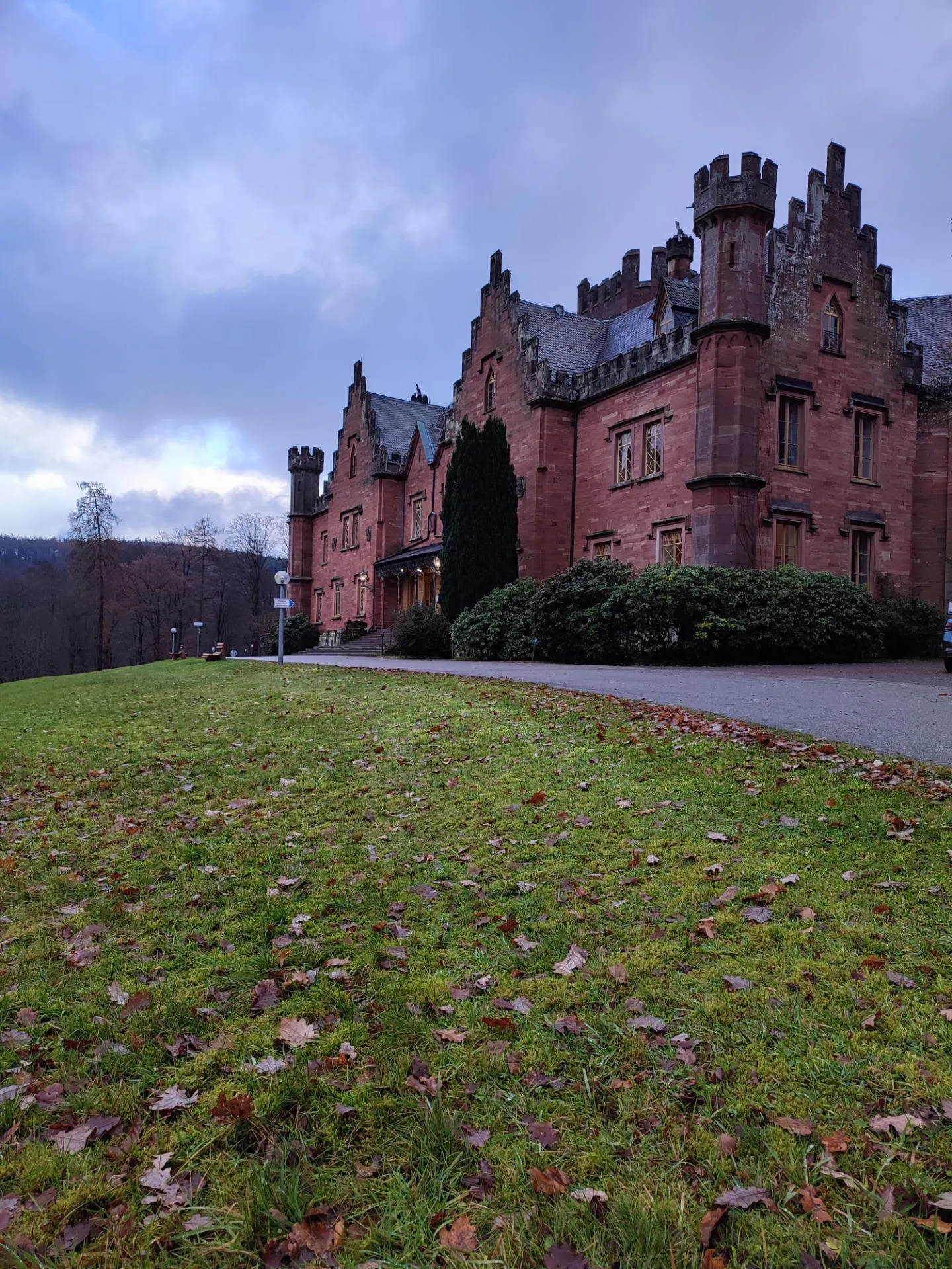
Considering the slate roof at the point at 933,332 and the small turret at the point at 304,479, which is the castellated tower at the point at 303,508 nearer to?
the small turret at the point at 304,479

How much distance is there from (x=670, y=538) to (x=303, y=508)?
32845 mm

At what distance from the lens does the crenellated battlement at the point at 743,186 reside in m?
21.5

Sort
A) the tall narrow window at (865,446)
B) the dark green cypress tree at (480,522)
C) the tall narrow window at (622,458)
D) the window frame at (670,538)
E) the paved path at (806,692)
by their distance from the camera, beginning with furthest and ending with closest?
the dark green cypress tree at (480,522) < the tall narrow window at (622,458) < the tall narrow window at (865,446) < the window frame at (670,538) < the paved path at (806,692)

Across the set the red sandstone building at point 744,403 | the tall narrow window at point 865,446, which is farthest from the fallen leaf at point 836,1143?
the tall narrow window at point 865,446

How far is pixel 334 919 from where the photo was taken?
4.25 m

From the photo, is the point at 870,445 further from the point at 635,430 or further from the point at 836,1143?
the point at 836,1143

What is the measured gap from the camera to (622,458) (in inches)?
1041

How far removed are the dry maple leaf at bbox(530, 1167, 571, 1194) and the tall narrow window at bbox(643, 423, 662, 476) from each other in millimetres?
23713

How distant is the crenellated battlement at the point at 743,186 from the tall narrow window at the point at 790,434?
17.0ft

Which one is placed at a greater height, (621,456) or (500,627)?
(621,456)

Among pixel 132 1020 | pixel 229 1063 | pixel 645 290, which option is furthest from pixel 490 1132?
pixel 645 290

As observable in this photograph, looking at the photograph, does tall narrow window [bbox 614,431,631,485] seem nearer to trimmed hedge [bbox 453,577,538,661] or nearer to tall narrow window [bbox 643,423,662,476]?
tall narrow window [bbox 643,423,662,476]

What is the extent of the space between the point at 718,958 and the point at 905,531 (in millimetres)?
26363

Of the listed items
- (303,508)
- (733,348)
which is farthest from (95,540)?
(733,348)
